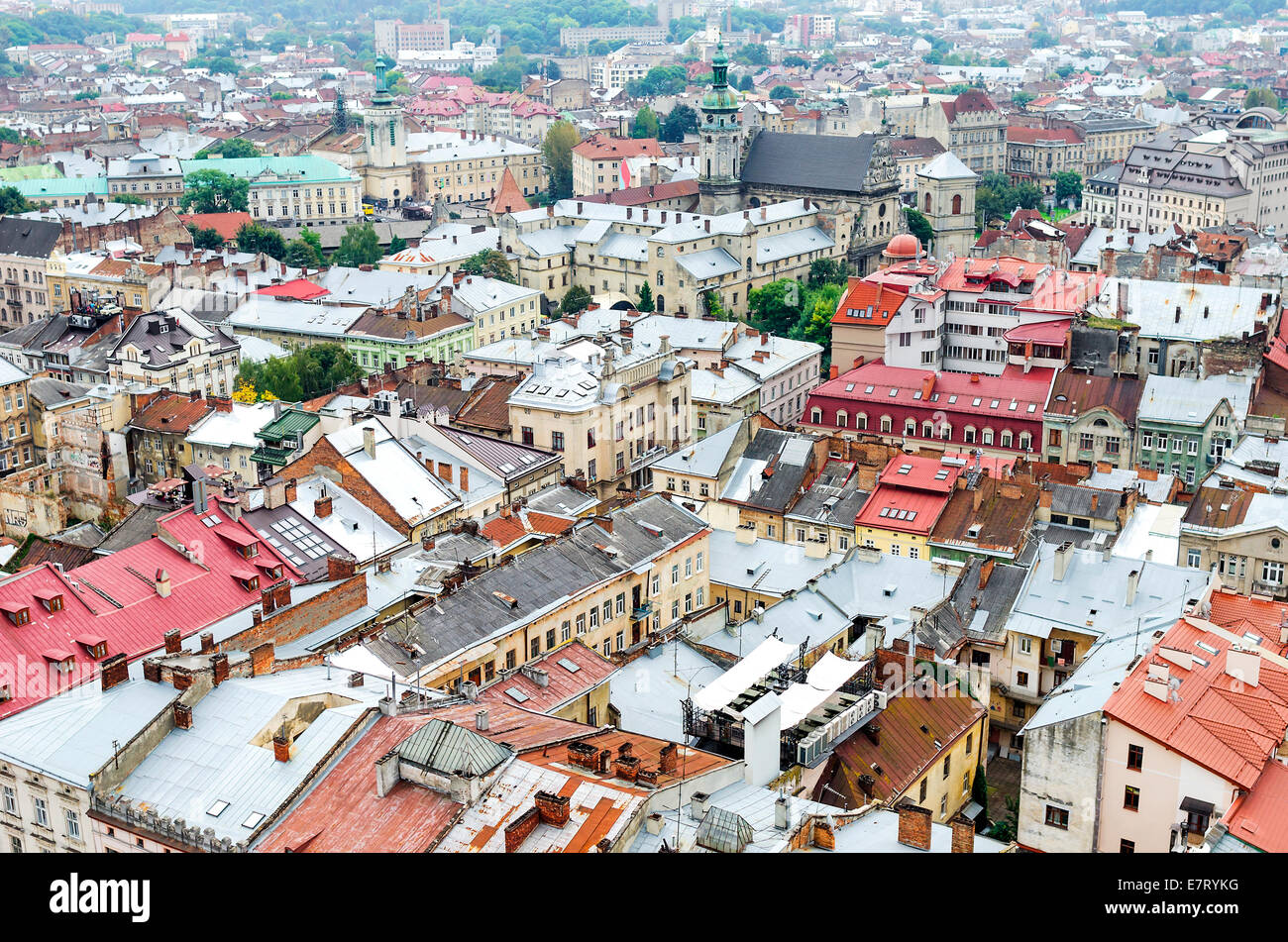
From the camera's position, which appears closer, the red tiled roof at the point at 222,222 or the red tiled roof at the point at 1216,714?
the red tiled roof at the point at 1216,714

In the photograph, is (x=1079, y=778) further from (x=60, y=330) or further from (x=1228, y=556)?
(x=60, y=330)

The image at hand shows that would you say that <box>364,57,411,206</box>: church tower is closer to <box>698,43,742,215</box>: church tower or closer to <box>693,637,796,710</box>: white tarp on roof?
<box>698,43,742,215</box>: church tower

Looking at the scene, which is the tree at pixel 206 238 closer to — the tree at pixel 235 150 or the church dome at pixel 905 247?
the tree at pixel 235 150

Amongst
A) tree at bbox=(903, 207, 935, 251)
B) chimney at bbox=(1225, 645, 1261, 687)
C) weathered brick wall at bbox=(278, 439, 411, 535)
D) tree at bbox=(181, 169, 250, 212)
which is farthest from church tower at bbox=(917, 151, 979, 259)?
chimney at bbox=(1225, 645, 1261, 687)

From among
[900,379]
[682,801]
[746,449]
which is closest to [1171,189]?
[900,379]

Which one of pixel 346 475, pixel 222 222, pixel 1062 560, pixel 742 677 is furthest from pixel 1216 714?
pixel 222 222

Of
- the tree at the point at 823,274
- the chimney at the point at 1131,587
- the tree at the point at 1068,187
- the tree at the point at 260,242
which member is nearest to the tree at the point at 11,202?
the tree at the point at 260,242
